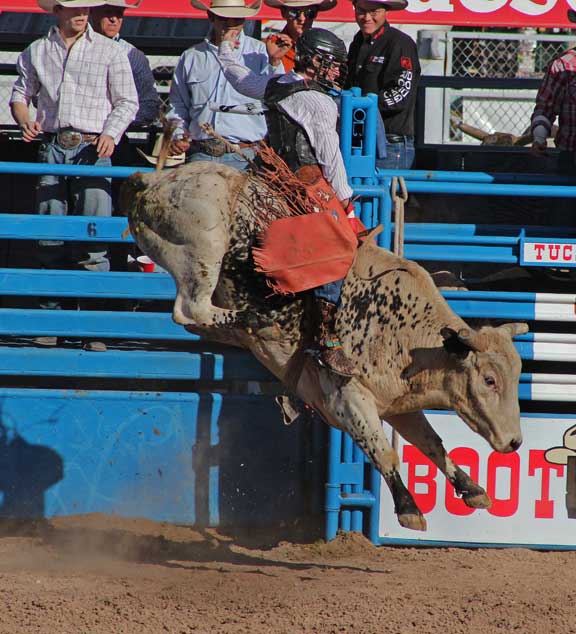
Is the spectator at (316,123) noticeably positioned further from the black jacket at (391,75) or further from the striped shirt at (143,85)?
the striped shirt at (143,85)

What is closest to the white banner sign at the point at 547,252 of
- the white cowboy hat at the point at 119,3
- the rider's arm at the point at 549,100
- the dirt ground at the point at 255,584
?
the rider's arm at the point at 549,100

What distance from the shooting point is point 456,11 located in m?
9.33

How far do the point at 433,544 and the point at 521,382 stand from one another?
124 cm

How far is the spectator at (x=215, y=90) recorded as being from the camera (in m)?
6.95

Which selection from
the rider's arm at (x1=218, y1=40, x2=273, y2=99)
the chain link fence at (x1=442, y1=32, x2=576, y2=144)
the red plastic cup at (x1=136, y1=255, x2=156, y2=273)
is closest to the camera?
the rider's arm at (x1=218, y1=40, x2=273, y2=99)

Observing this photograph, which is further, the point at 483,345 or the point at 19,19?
the point at 19,19

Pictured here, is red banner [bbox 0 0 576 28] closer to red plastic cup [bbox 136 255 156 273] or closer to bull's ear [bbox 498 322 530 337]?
red plastic cup [bbox 136 255 156 273]

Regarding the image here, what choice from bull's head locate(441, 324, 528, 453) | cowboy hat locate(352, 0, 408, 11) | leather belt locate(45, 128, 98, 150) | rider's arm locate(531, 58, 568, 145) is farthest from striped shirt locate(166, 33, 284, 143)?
bull's head locate(441, 324, 528, 453)

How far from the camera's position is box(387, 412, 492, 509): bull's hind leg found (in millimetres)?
5434

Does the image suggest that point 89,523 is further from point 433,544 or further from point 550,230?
point 550,230

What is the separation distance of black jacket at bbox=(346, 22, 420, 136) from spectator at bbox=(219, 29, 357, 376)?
147cm

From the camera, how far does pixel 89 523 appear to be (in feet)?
22.3

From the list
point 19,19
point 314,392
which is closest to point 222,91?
point 314,392

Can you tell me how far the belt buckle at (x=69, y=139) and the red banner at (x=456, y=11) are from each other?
2.72m
